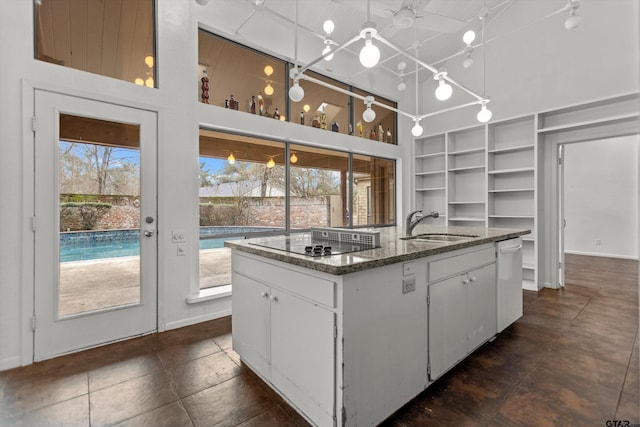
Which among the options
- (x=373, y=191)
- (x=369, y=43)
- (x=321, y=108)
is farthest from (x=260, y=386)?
(x=373, y=191)

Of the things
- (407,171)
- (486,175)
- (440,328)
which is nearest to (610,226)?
(486,175)

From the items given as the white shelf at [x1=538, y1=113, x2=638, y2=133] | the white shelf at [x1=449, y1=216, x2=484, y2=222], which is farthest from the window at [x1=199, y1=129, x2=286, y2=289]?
the white shelf at [x1=538, y1=113, x2=638, y2=133]

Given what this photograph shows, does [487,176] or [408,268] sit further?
[487,176]

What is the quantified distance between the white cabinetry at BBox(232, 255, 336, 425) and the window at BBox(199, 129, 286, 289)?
52.8 inches

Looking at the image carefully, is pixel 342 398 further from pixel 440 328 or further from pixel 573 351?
pixel 573 351

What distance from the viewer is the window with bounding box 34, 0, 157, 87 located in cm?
232

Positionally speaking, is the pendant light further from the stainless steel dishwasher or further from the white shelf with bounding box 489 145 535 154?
the white shelf with bounding box 489 145 535 154

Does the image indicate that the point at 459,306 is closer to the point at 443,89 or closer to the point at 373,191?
the point at 443,89

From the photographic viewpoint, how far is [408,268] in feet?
5.32

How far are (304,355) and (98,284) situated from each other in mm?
2048

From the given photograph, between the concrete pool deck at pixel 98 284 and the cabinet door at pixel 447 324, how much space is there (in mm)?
2501

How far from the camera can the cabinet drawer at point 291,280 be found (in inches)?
54.5

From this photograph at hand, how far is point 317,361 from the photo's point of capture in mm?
1442

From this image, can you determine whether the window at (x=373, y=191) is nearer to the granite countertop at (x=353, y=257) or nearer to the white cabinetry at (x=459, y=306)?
the white cabinetry at (x=459, y=306)
